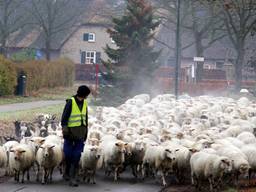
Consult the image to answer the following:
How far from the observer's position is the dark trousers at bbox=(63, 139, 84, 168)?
15180 mm

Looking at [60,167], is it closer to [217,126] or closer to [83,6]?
[217,126]

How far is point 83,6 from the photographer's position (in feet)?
242

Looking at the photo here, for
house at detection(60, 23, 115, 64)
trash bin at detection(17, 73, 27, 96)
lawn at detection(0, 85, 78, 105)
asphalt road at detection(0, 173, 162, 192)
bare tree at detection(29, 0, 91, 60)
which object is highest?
bare tree at detection(29, 0, 91, 60)

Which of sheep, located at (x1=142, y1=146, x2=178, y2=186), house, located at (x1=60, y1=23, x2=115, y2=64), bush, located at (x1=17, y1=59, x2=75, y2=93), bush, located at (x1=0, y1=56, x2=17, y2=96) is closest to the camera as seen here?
sheep, located at (x1=142, y1=146, x2=178, y2=186)

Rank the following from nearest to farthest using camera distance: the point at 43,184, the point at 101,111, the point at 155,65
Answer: the point at 43,184 → the point at 101,111 → the point at 155,65

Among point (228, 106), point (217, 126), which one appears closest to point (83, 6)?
point (228, 106)

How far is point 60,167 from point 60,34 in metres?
59.5

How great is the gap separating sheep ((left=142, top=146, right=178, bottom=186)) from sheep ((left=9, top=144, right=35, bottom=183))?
291 cm

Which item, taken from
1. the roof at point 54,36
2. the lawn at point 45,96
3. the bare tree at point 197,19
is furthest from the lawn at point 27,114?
the roof at point 54,36

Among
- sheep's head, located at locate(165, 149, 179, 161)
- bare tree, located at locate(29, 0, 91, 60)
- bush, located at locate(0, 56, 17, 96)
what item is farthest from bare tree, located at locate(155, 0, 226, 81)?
sheep's head, located at locate(165, 149, 179, 161)

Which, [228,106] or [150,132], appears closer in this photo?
[150,132]

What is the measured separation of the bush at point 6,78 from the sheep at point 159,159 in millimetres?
20462

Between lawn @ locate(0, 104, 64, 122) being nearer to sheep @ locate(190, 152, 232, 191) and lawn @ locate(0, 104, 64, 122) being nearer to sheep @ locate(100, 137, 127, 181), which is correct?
sheep @ locate(100, 137, 127, 181)

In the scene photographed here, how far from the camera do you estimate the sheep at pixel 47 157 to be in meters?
15.5
